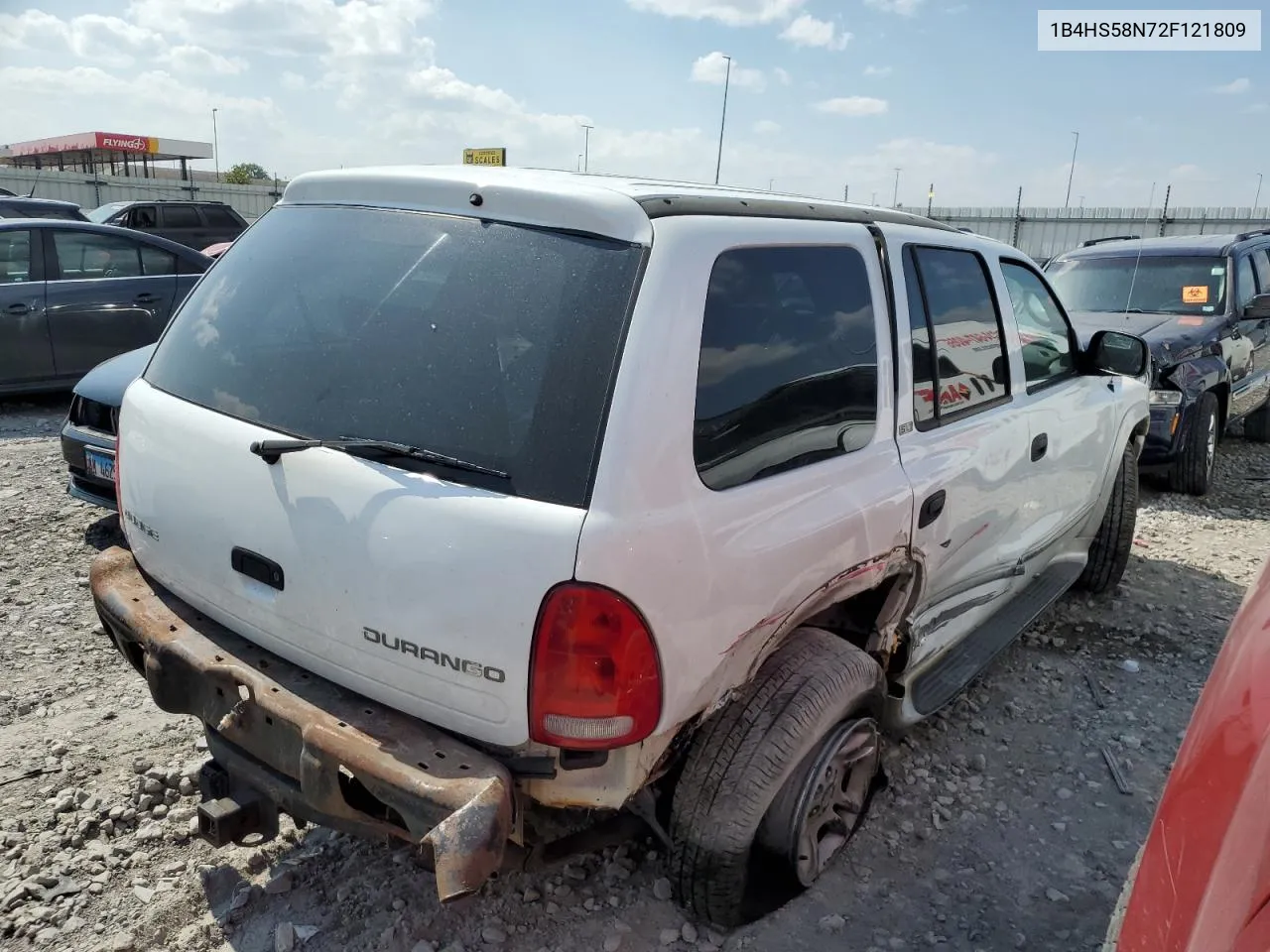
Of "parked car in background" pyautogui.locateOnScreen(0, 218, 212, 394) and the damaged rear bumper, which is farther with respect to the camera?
"parked car in background" pyautogui.locateOnScreen(0, 218, 212, 394)

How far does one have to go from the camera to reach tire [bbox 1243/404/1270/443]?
866 centimetres

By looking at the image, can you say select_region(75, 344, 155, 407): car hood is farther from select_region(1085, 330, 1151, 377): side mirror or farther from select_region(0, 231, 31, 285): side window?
select_region(1085, 330, 1151, 377): side mirror

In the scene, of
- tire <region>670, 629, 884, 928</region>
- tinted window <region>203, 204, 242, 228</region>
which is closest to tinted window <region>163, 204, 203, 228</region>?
tinted window <region>203, 204, 242, 228</region>

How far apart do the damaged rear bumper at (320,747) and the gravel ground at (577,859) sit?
0.44 metres

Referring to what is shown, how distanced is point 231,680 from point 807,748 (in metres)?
1.40

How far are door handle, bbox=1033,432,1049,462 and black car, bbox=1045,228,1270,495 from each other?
353 centimetres

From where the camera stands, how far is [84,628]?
13.1 feet

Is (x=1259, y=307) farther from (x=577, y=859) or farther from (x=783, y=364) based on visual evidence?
(x=577, y=859)

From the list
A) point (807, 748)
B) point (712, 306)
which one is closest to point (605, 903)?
point (807, 748)

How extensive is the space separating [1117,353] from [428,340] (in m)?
3.20

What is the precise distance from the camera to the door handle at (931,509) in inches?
105

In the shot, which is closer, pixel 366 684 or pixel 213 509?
pixel 366 684

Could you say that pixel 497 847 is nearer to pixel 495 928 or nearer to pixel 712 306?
pixel 495 928

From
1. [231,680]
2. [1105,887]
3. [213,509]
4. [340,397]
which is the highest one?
[340,397]
